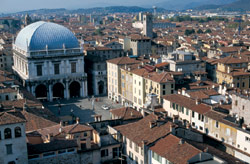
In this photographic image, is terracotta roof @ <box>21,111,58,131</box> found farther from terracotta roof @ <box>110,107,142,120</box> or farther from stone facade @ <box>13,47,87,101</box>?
stone facade @ <box>13,47,87,101</box>

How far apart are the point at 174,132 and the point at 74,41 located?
5709cm

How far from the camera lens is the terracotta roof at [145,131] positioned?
35.2 metres

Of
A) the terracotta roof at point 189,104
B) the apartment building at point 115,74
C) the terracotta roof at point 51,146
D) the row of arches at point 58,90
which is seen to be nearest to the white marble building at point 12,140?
the terracotta roof at point 51,146

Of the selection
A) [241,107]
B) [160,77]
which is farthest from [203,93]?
[241,107]

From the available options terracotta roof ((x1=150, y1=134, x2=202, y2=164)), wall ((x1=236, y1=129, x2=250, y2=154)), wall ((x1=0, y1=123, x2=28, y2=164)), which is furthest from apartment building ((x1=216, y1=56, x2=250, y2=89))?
wall ((x1=0, y1=123, x2=28, y2=164))

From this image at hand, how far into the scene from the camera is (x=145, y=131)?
121ft

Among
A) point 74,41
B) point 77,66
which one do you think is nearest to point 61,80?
point 77,66

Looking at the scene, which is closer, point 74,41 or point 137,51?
point 74,41

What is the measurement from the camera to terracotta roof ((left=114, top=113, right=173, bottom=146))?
35.2 meters

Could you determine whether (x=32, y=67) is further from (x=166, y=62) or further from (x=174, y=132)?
(x=174, y=132)

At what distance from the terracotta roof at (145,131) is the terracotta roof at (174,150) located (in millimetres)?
1353

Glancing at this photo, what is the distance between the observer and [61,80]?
84.1 meters

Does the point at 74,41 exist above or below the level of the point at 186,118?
above

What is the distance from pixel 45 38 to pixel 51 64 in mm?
6636
